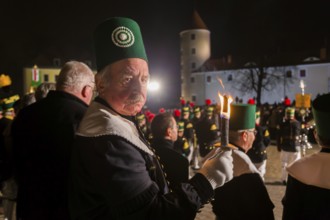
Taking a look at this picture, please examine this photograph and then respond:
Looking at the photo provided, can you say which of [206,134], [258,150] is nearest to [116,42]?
[258,150]

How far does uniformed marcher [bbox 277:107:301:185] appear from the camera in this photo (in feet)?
34.6

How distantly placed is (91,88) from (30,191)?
103cm

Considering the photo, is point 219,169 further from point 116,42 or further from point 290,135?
point 290,135

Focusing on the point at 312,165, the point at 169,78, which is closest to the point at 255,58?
Result: the point at 169,78

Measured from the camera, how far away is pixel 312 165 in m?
2.99

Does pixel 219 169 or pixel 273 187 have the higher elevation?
pixel 219 169

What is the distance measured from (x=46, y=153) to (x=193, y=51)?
66.9 meters

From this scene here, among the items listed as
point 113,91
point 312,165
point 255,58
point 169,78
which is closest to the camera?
point 113,91

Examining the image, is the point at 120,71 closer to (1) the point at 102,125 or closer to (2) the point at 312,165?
(1) the point at 102,125

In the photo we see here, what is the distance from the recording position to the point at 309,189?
2.96m

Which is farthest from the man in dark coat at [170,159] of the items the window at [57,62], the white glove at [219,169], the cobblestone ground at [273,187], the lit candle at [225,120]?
the window at [57,62]

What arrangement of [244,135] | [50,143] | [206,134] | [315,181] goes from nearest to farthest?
1. [50,143]
2. [315,181]
3. [244,135]
4. [206,134]

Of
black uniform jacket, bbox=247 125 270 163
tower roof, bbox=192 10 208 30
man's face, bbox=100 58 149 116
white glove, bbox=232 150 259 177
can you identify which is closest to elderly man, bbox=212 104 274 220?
white glove, bbox=232 150 259 177

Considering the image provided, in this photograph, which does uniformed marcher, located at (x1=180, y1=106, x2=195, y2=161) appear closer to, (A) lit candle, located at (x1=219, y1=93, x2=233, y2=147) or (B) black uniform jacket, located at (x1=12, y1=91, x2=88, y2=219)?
(B) black uniform jacket, located at (x1=12, y1=91, x2=88, y2=219)
